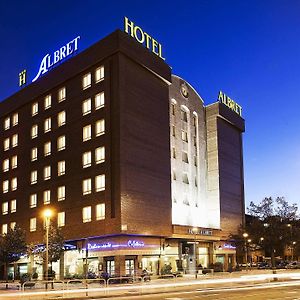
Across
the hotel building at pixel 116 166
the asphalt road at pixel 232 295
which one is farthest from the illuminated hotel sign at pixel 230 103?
the asphalt road at pixel 232 295

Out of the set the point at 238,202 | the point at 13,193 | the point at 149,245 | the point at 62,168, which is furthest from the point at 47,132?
the point at 238,202

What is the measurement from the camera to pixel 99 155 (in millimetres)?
66562

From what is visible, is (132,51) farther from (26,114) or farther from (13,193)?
(13,193)

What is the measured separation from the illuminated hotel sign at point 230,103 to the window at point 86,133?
33093 mm

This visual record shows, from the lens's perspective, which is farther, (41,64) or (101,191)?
(41,64)

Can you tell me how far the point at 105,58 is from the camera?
67.9 meters

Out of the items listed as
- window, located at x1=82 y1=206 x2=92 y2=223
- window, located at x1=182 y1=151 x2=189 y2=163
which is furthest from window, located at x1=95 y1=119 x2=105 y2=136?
window, located at x1=182 y1=151 x2=189 y2=163

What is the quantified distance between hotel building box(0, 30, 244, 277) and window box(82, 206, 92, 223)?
13cm

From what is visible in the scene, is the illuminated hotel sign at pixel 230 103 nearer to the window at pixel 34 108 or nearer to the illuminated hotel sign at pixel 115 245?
the window at pixel 34 108

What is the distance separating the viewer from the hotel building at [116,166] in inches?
2520

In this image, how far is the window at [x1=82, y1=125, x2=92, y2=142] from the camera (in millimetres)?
68944

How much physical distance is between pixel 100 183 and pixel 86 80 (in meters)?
15.9

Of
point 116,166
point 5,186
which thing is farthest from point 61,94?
point 5,186

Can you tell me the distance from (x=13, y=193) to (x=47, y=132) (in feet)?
44.2
